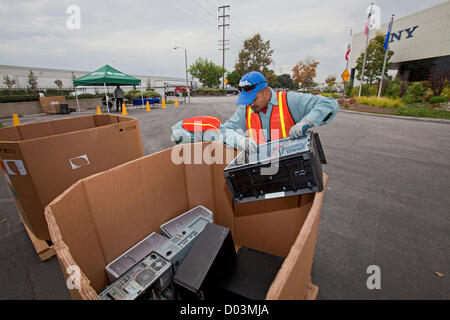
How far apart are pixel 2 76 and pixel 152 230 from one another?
34.7 m

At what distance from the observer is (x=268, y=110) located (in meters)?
2.29

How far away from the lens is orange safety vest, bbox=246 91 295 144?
222 centimetres

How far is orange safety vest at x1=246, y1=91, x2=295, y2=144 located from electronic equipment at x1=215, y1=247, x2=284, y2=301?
124cm

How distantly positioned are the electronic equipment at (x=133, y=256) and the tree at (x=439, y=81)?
905 inches

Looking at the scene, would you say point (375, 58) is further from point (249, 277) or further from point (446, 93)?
point (249, 277)

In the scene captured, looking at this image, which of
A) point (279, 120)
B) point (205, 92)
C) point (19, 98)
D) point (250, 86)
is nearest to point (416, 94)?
point (279, 120)

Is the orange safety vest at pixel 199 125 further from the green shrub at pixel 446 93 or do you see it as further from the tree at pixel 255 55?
the tree at pixel 255 55

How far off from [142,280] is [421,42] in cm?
2803

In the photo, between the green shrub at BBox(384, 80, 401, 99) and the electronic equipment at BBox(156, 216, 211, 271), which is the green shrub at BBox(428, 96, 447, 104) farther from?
the electronic equipment at BBox(156, 216, 211, 271)

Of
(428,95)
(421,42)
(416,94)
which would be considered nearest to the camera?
(428,95)

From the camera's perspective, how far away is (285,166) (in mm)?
1394

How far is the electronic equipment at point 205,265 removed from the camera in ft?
4.48

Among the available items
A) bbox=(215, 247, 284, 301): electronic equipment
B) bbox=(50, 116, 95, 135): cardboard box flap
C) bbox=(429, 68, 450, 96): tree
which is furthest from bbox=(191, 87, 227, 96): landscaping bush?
bbox=(215, 247, 284, 301): electronic equipment
